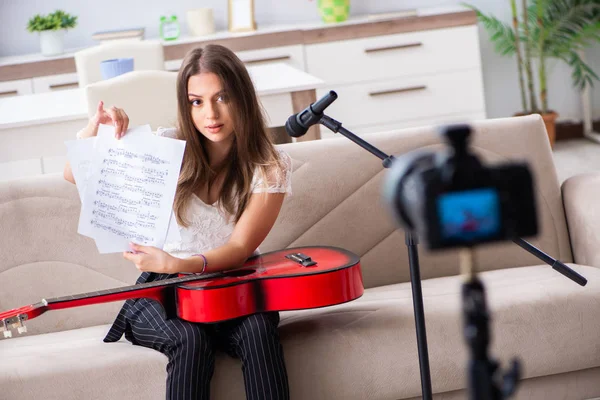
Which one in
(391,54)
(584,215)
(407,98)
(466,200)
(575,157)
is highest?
(391,54)

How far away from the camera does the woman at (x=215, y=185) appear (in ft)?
5.74

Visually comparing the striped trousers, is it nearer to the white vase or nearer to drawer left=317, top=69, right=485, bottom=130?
drawer left=317, top=69, right=485, bottom=130

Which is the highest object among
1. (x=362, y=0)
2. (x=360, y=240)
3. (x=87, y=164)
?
(x=362, y=0)

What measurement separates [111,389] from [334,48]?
11.0ft

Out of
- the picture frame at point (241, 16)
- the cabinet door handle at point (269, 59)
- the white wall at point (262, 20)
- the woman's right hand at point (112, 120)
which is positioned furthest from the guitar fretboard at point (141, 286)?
the white wall at point (262, 20)

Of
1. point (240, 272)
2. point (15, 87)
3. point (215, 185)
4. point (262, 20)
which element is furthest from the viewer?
point (262, 20)

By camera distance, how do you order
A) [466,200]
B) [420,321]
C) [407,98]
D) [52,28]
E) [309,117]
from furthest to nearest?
[407,98] → [52,28] → [309,117] → [420,321] → [466,200]

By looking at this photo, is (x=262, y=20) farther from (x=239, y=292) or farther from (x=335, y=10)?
(x=239, y=292)

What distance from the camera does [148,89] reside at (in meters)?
2.83

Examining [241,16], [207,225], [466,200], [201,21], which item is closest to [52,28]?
[201,21]

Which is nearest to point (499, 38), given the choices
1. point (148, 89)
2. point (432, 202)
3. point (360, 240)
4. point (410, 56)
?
point (410, 56)

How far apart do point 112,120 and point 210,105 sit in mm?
234

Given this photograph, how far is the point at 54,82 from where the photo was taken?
466 cm

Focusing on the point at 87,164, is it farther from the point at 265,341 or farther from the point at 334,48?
the point at 334,48
